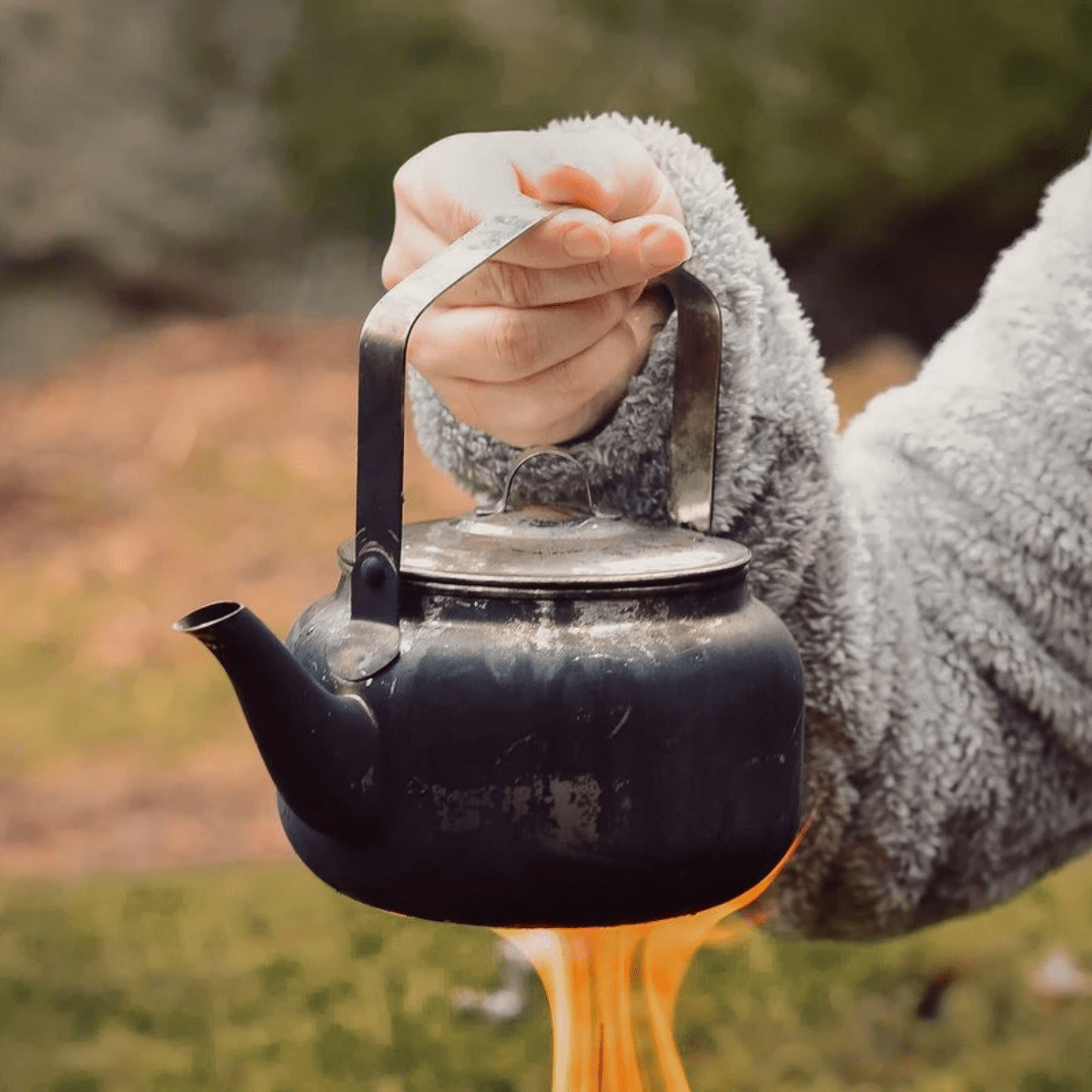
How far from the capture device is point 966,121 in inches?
169

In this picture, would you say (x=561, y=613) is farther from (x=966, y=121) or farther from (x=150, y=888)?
(x=966, y=121)

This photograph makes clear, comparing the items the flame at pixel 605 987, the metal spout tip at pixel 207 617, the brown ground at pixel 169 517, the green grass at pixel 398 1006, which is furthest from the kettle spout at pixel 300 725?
the brown ground at pixel 169 517

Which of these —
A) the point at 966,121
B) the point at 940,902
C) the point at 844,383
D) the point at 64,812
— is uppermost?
the point at 966,121

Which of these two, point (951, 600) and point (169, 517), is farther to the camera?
point (169, 517)

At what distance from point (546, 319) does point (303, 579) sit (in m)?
3.38

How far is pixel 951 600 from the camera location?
39.8 inches

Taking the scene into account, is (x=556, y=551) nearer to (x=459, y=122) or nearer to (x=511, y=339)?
(x=511, y=339)

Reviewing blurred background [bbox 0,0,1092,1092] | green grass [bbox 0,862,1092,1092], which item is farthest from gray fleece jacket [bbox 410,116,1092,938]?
blurred background [bbox 0,0,1092,1092]

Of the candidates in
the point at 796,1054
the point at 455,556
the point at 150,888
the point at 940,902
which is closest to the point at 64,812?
the point at 150,888

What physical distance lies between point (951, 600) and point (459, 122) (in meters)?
3.59

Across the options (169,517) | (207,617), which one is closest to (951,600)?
(207,617)

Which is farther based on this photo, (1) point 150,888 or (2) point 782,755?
(1) point 150,888

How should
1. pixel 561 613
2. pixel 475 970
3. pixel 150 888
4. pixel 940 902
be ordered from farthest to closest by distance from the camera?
pixel 150 888 → pixel 475 970 → pixel 940 902 → pixel 561 613

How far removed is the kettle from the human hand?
0.03m
